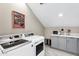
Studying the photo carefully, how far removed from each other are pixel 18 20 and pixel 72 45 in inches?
88.9

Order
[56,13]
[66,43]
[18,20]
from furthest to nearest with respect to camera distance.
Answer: [66,43] → [56,13] → [18,20]

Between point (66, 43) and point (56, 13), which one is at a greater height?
point (56, 13)

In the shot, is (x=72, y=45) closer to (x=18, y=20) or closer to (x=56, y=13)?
(x=56, y=13)

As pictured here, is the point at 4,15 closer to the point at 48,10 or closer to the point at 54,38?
the point at 48,10

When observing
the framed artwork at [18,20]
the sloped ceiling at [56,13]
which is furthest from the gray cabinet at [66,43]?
the framed artwork at [18,20]

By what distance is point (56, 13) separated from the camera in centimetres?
346

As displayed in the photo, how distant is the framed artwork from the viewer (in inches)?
91.9

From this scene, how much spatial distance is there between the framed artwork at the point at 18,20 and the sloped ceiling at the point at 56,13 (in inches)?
30.0

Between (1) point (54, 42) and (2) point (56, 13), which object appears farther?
(1) point (54, 42)

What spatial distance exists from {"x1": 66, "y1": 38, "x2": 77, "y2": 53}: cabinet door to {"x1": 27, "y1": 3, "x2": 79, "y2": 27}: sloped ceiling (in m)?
0.75

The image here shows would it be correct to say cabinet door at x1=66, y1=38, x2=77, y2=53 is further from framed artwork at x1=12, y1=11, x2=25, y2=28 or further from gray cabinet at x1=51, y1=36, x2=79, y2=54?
framed artwork at x1=12, y1=11, x2=25, y2=28

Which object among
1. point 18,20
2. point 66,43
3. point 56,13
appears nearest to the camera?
point 18,20

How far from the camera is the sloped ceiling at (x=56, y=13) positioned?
9.95 feet

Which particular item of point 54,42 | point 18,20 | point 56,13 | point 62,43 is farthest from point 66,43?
point 18,20
